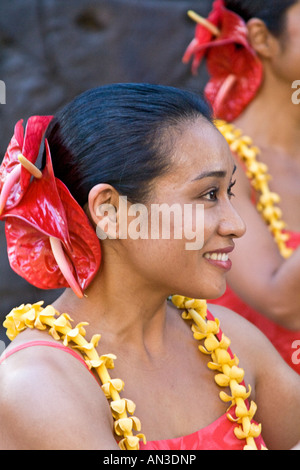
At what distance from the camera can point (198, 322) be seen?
1.65m

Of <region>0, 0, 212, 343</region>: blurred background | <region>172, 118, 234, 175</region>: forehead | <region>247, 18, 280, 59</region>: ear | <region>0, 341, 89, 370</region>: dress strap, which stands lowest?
<region>0, 0, 212, 343</region>: blurred background

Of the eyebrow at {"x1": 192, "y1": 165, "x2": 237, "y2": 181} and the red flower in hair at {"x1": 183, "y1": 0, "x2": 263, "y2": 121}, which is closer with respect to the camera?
the eyebrow at {"x1": 192, "y1": 165, "x2": 237, "y2": 181}

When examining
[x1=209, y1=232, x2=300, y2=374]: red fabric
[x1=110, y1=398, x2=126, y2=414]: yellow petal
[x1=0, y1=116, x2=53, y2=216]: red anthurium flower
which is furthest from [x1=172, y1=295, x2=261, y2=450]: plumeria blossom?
[x1=209, y1=232, x2=300, y2=374]: red fabric

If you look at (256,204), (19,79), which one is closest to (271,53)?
(256,204)

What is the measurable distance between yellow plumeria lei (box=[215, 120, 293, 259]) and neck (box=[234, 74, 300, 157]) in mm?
79

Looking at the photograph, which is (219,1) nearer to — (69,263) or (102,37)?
(102,37)

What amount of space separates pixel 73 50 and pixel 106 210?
2181 mm

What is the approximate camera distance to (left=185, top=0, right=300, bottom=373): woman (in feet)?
7.14

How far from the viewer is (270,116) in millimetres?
2479

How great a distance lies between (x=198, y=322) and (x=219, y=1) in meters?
1.31

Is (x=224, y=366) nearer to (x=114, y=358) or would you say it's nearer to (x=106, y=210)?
(x=114, y=358)

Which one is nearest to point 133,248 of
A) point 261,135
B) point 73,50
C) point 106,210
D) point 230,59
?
point 106,210

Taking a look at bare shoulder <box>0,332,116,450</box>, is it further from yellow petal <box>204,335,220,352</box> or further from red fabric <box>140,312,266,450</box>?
yellow petal <box>204,335,220,352</box>

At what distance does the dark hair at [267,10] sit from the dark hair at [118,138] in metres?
0.97
